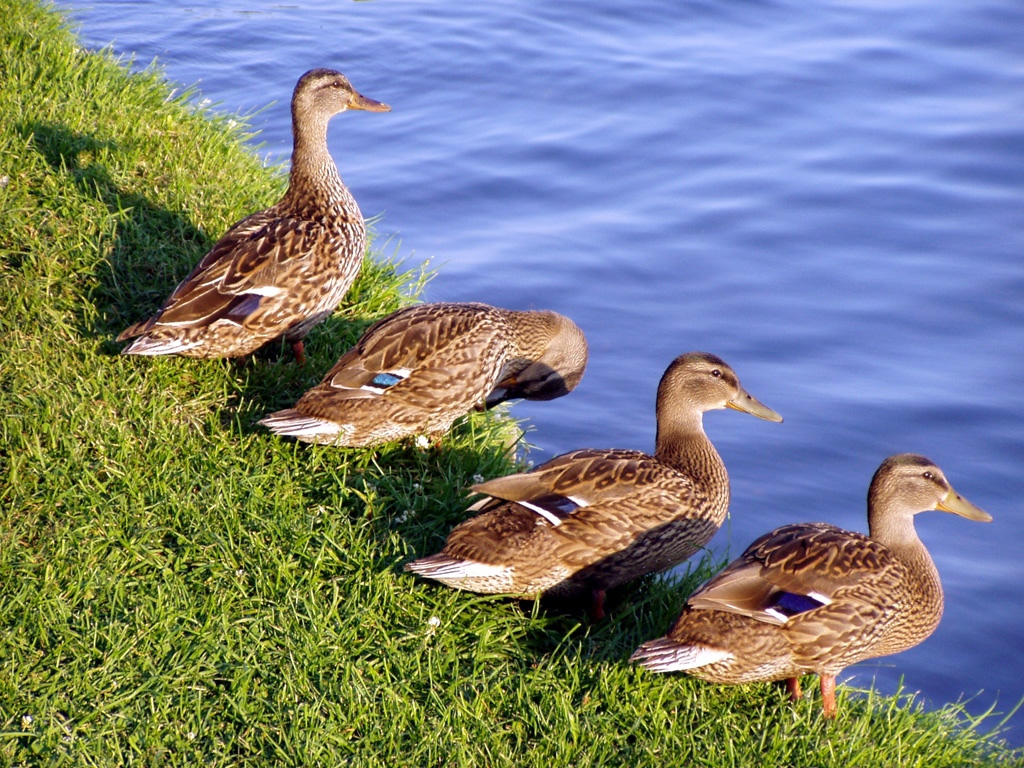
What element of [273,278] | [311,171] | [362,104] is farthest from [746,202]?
[273,278]

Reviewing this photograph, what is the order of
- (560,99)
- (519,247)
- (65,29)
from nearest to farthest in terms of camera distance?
(65,29), (519,247), (560,99)

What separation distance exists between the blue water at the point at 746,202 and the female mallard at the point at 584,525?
139 centimetres

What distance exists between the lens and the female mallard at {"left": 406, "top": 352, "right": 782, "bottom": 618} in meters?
4.68

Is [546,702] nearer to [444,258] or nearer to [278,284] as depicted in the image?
[278,284]

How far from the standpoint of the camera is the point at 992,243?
363 inches

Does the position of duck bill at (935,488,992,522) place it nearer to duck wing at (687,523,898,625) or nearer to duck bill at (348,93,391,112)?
duck wing at (687,523,898,625)

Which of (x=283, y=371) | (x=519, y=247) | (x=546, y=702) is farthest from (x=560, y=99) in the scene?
(x=546, y=702)

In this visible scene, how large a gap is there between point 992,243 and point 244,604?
695 centimetres

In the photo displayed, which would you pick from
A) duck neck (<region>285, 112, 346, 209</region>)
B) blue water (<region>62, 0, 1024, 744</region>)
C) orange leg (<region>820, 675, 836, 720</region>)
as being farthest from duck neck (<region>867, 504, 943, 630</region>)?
duck neck (<region>285, 112, 346, 209</region>)

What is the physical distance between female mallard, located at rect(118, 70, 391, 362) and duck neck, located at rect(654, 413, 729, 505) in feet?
6.19

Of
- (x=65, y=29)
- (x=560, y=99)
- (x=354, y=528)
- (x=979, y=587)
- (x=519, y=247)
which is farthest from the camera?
(x=560, y=99)

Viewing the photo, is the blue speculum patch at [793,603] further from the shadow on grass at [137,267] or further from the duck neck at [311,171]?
the duck neck at [311,171]

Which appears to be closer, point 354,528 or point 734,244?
point 354,528

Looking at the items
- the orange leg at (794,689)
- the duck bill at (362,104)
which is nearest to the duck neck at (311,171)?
the duck bill at (362,104)
